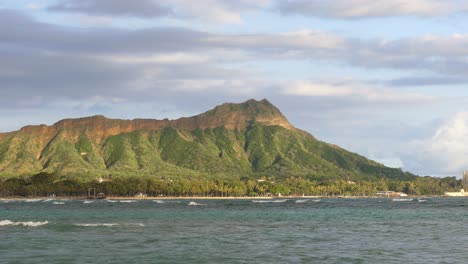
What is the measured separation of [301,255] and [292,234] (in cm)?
2735

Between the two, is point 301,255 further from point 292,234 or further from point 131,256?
point 292,234

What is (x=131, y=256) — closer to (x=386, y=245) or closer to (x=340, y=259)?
(x=340, y=259)

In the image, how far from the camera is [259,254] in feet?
223

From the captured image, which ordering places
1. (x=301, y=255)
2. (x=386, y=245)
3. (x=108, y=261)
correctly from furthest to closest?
(x=386, y=245)
(x=301, y=255)
(x=108, y=261)

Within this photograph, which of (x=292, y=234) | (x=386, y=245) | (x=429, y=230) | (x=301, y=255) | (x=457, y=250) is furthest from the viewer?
(x=429, y=230)

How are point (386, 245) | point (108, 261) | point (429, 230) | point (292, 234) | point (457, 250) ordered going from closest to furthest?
1. point (108, 261)
2. point (457, 250)
3. point (386, 245)
4. point (292, 234)
5. point (429, 230)

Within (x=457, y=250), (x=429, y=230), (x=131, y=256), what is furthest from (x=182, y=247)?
(x=429, y=230)

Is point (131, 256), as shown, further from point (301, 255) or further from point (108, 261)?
point (301, 255)

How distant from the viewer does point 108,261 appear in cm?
6278

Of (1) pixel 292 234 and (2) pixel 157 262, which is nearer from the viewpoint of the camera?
(2) pixel 157 262

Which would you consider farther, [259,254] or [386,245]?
[386,245]

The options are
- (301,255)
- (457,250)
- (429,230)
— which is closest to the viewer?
(301,255)

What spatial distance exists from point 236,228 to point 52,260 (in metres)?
45.5

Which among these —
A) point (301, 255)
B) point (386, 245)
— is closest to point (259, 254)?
point (301, 255)
